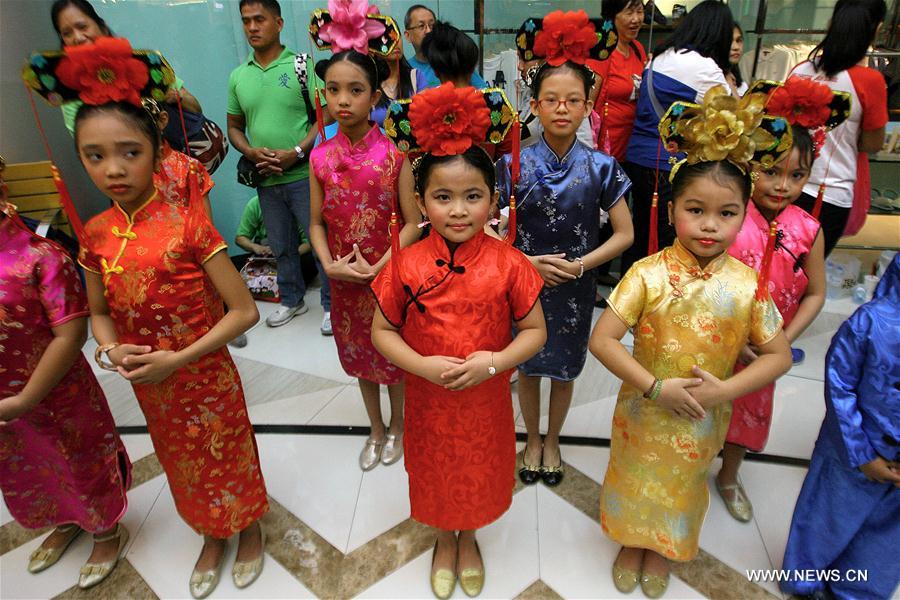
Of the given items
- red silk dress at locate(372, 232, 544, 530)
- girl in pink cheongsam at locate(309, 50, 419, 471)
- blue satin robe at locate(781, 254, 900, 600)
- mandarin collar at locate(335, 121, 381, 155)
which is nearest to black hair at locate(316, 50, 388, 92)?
girl in pink cheongsam at locate(309, 50, 419, 471)

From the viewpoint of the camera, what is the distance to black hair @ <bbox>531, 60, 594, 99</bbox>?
168cm

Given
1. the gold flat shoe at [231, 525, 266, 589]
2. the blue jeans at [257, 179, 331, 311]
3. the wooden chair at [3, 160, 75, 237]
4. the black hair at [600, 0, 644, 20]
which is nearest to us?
the gold flat shoe at [231, 525, 266, 589]

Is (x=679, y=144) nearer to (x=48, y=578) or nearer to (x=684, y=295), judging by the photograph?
(x=684, y=295)

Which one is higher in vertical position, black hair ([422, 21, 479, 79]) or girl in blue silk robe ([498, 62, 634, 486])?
black hair ([422, 21, 479, 79])

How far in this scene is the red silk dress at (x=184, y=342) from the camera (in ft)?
4.69

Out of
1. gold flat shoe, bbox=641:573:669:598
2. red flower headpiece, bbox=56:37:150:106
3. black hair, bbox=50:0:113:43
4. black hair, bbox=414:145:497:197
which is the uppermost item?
black hair, bbox=50:0:113:43

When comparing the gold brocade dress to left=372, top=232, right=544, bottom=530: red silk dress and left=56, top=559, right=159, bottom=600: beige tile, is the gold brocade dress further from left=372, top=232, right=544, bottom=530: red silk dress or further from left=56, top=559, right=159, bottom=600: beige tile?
left=56, top=559, right=159, bottom=600: beige tile

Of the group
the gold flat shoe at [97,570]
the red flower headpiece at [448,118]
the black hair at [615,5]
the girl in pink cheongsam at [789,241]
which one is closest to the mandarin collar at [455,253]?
the red flower headpiece at [448,118]

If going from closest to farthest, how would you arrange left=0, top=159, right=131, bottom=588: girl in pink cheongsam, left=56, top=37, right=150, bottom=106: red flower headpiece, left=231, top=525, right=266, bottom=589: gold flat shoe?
left=56, top=37, right=150, bottom=106: red flower headpiece, left=0, top=159, right=131, bottom=588: girl in pink cheongsam, left=231, top=525, right=266, bottom=589: gold flat shoe

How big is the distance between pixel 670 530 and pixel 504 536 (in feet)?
1.93

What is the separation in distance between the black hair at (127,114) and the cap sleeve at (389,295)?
665 millimetres

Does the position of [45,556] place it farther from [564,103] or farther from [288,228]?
[564,103]

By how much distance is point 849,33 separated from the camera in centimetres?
224

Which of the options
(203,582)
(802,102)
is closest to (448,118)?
(802,102)
